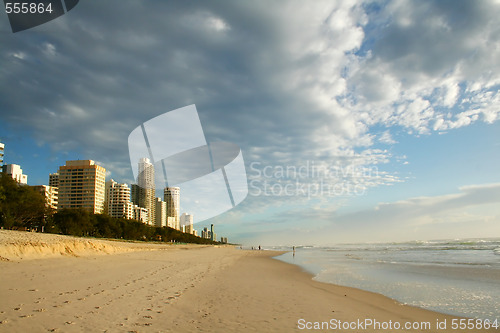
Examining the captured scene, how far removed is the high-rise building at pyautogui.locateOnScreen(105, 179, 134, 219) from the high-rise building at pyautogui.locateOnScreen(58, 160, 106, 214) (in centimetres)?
1052

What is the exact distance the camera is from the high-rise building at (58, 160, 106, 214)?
149m

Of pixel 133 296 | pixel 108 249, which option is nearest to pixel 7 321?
pixel 133 296

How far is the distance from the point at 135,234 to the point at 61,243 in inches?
2844

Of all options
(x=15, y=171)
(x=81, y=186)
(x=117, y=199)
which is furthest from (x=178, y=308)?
(x=117, y=199)

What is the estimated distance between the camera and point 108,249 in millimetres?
28500

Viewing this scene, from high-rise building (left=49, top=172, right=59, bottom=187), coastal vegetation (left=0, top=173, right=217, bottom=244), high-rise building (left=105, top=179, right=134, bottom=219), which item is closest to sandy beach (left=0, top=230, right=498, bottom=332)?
coastal vegetation (left=0, top=173, right=217, bottom=244)

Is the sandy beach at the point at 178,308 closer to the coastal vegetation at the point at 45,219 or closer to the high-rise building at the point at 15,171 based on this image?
the coastal vegetation at the point at 45,219

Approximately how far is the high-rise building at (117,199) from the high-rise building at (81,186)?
34.5 feet

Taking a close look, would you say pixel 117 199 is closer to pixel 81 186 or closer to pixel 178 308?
pixel 81 186

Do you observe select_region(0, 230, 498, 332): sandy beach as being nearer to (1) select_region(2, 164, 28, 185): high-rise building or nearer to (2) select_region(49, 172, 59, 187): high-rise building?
(1) select_region(2, 164, 28, 185): high-rise building

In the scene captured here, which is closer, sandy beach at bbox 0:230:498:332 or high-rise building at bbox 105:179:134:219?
sandy beach at bbox 0:230:498:332

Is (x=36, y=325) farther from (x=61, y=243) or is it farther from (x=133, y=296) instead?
(x=61, y=243)

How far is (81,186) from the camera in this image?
150375mm

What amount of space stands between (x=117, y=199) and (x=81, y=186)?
2121 cm
